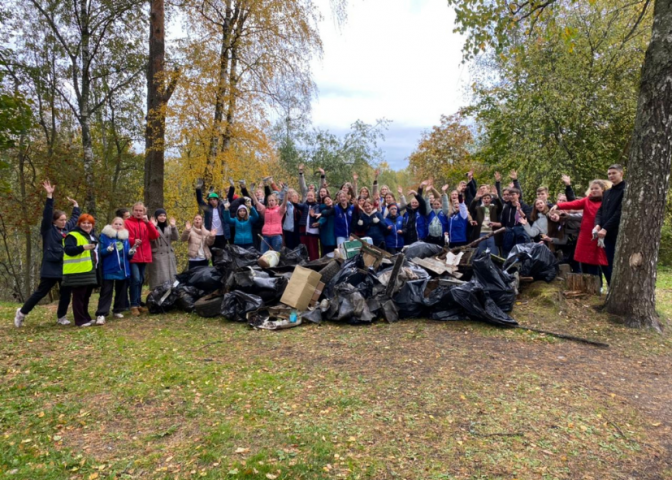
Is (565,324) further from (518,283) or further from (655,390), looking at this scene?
(655,390)

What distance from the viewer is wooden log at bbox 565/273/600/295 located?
20.1ft

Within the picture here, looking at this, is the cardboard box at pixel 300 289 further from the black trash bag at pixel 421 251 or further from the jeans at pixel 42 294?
the jeans at pixel 42 294

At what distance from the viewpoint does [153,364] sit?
454cm

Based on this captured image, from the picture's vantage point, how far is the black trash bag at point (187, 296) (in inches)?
272

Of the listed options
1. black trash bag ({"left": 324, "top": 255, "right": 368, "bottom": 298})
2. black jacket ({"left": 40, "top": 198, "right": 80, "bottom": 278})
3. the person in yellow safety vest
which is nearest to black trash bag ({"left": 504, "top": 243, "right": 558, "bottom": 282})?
black trash bag ({"left": 324, "top": 255, "right": 368, "bottom": 298})

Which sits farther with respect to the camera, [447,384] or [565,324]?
[565,324]

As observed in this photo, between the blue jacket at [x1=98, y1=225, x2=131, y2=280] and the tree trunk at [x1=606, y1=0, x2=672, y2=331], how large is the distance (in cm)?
690

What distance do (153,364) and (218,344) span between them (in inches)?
33.3

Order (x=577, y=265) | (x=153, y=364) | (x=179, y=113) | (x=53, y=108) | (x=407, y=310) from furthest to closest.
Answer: (x=53, y=108) < (x=179, y=113) < (x=577, y=265) < (x=407, y=310) < (x=153, y=364)

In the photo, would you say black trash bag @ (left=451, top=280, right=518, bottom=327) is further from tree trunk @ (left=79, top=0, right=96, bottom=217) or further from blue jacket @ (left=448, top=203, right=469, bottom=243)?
tree trunk @ (left=79, top=0, right=96, bottom=217)

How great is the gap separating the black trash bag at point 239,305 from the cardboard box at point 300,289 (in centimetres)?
41

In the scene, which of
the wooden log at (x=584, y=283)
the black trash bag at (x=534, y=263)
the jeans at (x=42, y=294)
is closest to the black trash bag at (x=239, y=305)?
the jeans at (x=42, y=294)

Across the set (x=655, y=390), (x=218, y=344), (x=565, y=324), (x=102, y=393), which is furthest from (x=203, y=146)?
(x=655, y=390)

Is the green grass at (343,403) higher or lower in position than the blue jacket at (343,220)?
lower
